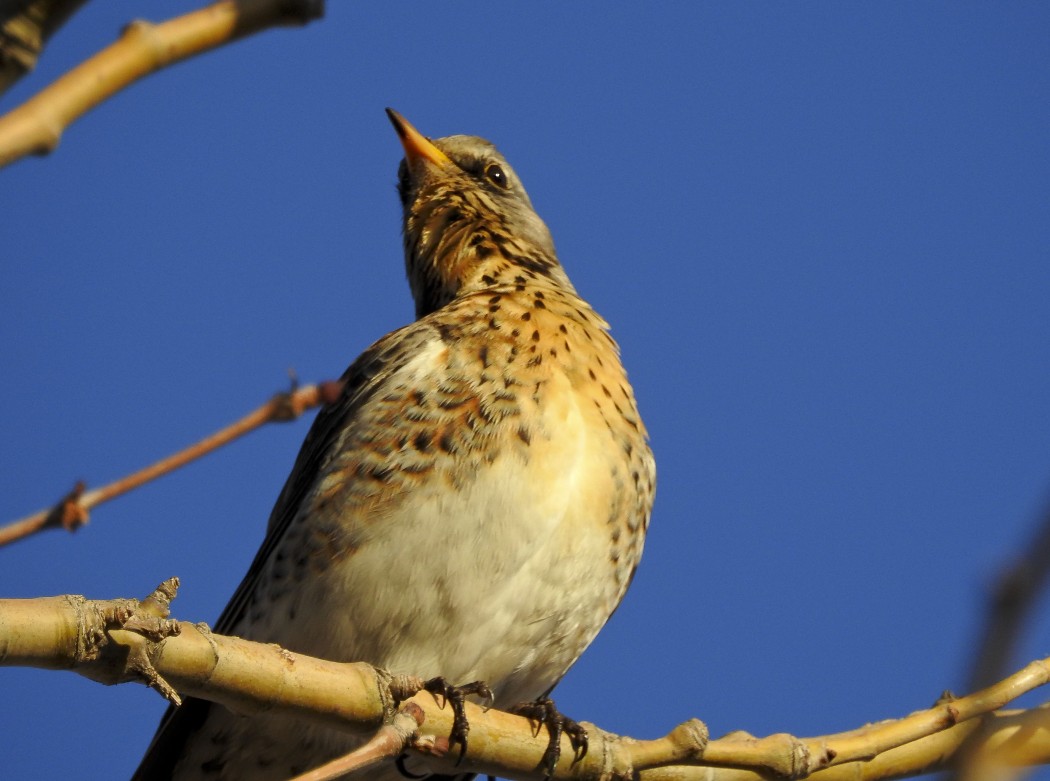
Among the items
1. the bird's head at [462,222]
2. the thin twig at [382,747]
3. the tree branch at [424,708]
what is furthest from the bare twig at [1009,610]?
the bird's head at [462,222]

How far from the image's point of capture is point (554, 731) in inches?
181

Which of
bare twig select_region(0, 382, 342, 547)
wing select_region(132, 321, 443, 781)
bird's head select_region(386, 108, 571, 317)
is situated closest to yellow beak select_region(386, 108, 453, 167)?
bird's head select_region(386, 108, 571, 317)

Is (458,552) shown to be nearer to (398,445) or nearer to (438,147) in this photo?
(398,445)

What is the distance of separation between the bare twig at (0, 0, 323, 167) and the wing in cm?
402

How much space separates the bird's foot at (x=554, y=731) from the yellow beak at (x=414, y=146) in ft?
12.4

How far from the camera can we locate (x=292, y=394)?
2.04 m

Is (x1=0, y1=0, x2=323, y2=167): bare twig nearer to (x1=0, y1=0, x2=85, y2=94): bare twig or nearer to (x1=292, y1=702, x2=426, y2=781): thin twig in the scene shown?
(x1=0, y1=0, x2=85, y2=94): bare twig

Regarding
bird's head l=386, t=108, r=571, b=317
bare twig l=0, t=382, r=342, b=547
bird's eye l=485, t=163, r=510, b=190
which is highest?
bird's eye l=485, t=163, r=510, b=190

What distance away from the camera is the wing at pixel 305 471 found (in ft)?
17.7

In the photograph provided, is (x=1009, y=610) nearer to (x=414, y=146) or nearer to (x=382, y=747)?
(x=382, y=747)

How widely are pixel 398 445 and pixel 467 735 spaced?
147 centimetres

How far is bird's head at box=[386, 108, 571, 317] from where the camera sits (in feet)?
23.6

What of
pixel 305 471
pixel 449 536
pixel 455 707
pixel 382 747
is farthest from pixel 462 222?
pixel 382 747

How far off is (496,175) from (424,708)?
14.2 feet
